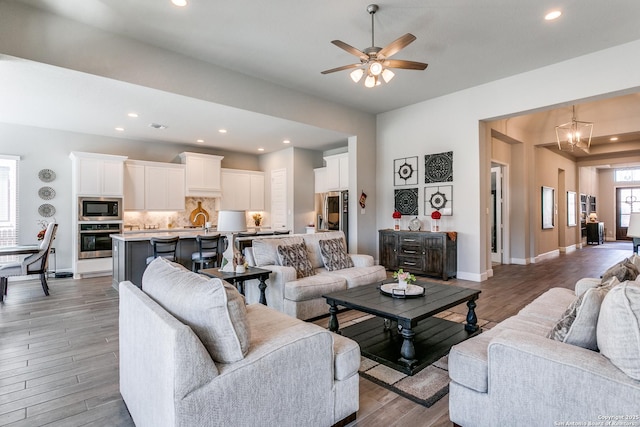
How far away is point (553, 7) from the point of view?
3371 mm

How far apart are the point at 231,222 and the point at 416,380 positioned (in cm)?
230

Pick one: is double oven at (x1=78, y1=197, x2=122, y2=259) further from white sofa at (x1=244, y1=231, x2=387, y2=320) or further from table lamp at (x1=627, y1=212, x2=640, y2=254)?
table lamp at (x1=627, y1=212, x2=640, y2=254)

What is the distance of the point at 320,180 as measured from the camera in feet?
27.6

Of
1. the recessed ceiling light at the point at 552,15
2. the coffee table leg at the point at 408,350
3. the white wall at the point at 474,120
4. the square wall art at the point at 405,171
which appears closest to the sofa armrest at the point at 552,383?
the coffee table leg at the point at 408,350

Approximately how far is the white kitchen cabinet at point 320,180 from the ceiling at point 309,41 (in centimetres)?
274

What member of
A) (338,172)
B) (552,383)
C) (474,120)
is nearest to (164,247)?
(338,172)

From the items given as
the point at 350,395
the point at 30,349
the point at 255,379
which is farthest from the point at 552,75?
the point at 30,349

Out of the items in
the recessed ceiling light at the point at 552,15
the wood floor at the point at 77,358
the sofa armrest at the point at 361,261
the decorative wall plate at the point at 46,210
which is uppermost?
the recessed ceiling light at the point at 552,15

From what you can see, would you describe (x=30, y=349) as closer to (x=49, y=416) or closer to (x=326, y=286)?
(x=49, y=416)

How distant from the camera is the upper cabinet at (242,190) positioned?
8.47m

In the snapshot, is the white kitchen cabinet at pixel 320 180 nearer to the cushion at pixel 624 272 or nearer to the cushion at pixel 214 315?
the cushion at pixel 624 272

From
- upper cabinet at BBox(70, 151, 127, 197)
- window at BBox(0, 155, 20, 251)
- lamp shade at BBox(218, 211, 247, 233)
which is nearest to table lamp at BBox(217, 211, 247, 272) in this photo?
lamp shade at BBox(218, 211, 247, 233)

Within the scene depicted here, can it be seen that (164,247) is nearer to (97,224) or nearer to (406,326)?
(97,224)

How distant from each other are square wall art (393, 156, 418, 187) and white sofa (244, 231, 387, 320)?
260 cm
